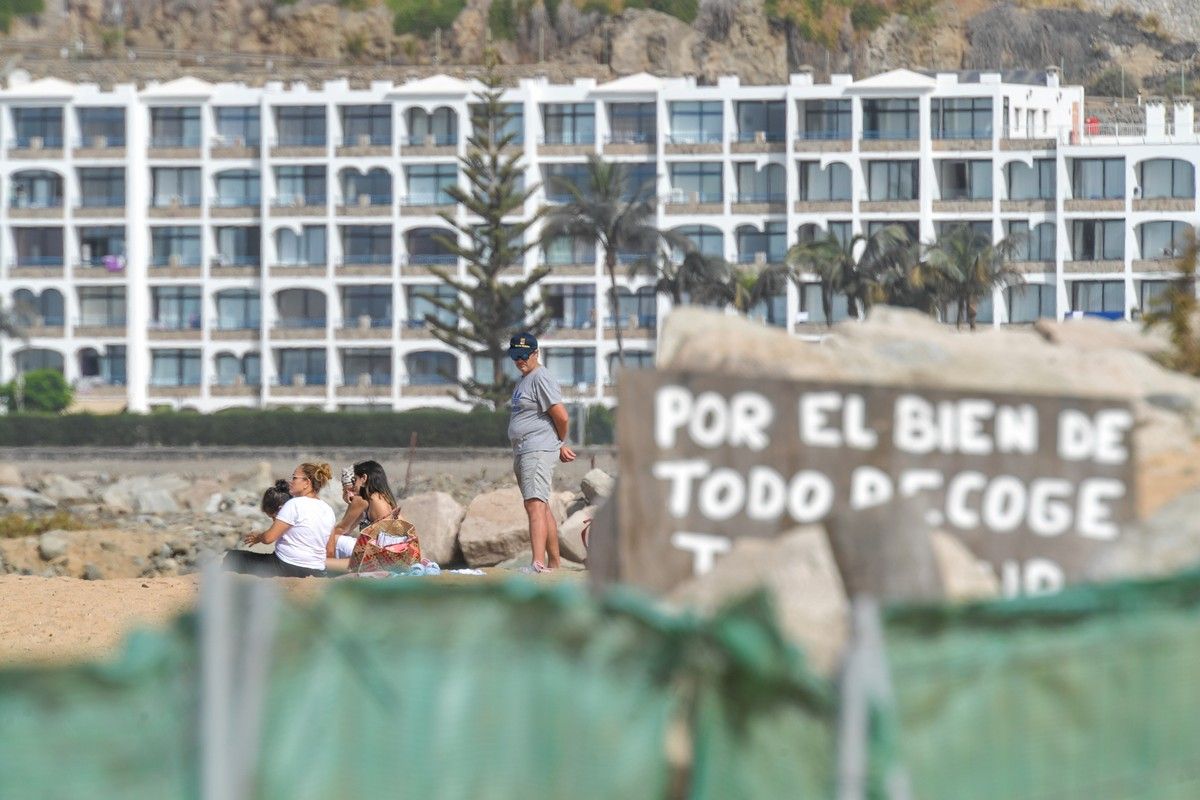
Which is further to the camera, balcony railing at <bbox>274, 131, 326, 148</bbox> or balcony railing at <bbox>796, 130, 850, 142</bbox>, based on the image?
balcony railing at <bbox>274, 131, 326, 148</bbox>

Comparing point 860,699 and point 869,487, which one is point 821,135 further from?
point 860,699

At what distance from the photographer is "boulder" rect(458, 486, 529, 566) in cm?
1972

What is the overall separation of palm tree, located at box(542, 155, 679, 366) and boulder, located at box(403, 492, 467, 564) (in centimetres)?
4602

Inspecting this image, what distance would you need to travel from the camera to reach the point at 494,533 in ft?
65.7

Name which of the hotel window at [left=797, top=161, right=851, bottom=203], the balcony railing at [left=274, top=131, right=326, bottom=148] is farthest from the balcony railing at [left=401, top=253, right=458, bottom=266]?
the hotel window at [left=797, top=161, right=851, bottom=203]

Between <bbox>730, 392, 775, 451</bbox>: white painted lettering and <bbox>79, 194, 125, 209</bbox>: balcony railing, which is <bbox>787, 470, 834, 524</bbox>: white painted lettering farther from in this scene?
<bbox>79, 194, 125, 209</bbox>: balcony railing

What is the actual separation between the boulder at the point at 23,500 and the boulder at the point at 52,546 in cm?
2350

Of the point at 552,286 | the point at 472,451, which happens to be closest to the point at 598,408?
the point at 472,451

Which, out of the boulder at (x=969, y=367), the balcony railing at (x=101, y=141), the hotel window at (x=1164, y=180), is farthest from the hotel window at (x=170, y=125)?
the boulder at (x=969, y=367)

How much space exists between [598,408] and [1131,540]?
60.6m

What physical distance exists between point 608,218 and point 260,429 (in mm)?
14983

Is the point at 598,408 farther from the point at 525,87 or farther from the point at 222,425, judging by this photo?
the point at 525,87

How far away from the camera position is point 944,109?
77.6 m

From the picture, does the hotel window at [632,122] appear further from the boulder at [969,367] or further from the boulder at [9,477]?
the boulder at [969,367]
